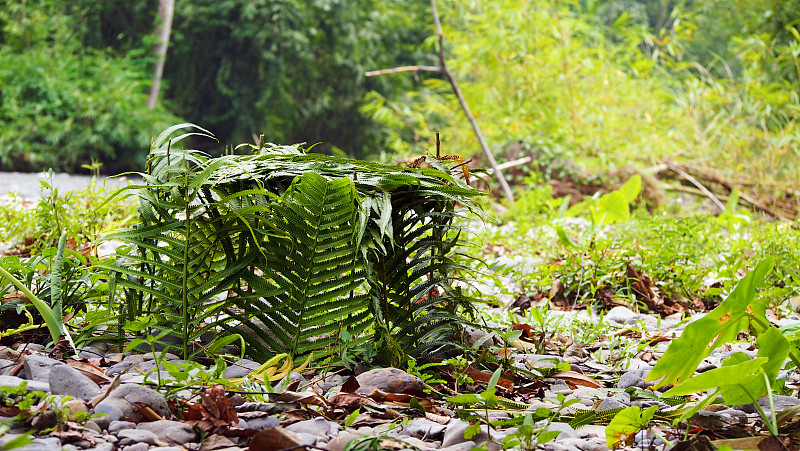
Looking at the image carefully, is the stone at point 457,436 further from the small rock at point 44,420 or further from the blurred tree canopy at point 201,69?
the blurred tree canopy at point 201,69

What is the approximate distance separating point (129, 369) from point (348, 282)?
500mm

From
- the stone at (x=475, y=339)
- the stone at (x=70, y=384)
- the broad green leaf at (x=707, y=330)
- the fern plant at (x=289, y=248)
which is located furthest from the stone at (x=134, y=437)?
the broad green leaf at (x=707, y=330)

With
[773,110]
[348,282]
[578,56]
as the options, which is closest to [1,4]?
[578,56]

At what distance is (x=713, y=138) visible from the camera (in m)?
6.82

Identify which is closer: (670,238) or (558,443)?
(558,443)

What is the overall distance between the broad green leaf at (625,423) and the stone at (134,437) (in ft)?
2.40

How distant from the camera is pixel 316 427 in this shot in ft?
3.86

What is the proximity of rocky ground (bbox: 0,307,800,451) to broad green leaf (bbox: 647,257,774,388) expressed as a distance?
0.10 m

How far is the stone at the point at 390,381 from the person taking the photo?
142 cm

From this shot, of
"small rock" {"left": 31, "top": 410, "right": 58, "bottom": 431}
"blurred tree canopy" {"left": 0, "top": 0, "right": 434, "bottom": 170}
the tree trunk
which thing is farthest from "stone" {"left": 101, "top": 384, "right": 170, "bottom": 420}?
the tree trunk

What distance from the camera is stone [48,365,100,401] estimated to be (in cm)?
119

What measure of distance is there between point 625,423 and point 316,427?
0.52 m

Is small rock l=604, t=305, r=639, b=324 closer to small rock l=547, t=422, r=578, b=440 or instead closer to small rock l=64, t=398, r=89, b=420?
small rock l=547, t=422, r=578, b=440

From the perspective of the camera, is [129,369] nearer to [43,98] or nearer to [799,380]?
[799,380]
